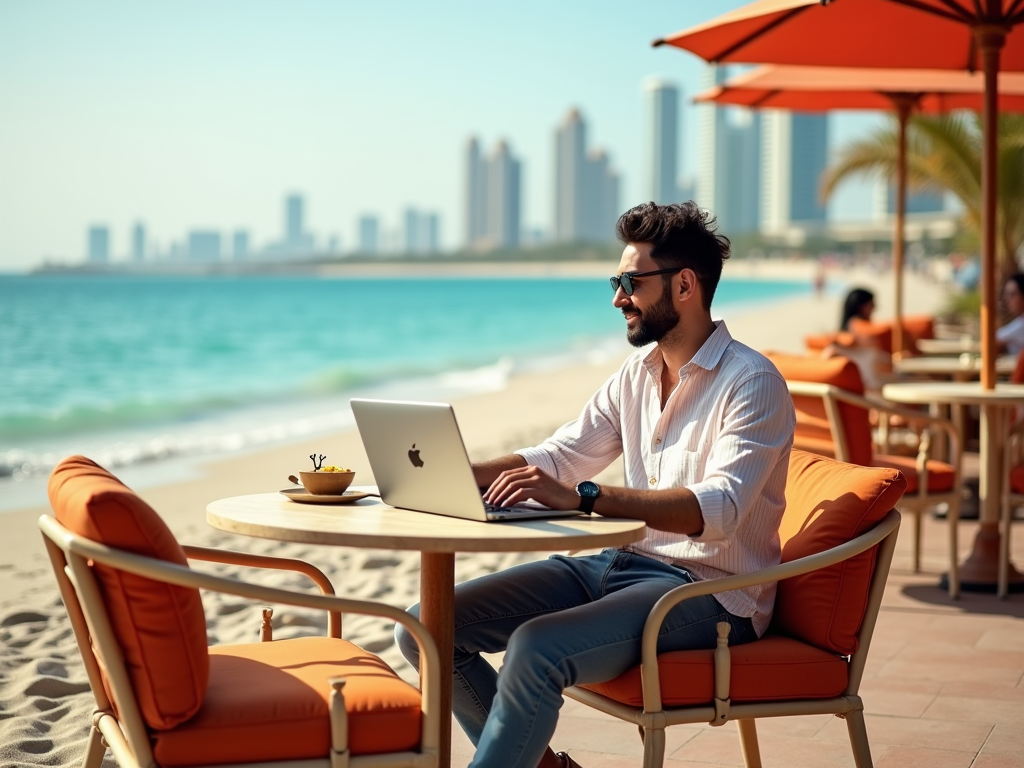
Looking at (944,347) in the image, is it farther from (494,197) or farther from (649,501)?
(494,197)

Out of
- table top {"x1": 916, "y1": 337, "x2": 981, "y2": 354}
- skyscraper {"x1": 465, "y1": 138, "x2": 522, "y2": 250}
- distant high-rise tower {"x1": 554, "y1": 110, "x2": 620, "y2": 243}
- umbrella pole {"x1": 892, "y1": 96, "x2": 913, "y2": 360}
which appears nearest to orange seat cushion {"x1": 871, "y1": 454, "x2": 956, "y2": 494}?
umbrella pole {"x1": 892, "y1": 96, "x2": 913, "y2": 360}

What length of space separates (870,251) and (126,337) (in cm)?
8956

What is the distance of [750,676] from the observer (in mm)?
2545

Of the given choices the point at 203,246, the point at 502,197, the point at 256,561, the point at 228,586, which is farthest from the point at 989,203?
the point at 502,197

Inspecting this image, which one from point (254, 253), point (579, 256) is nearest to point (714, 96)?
point (579, 256)


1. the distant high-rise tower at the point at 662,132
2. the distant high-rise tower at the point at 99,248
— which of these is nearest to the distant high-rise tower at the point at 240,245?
the distant high-rise tower at the point at 99,248

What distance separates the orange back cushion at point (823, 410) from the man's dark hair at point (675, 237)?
1.91 meters

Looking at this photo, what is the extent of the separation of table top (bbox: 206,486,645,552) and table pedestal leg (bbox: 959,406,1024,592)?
3.33 meters

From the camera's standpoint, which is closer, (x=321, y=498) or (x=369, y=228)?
(x=321, y=498)

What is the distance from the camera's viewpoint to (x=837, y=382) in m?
4.86

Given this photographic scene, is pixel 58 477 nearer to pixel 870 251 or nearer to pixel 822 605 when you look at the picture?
pixel 822 605

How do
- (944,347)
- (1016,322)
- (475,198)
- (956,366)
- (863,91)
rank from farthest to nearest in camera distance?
(475,198)
(944,347)
(1016,322)
(863,91)
(956,366)

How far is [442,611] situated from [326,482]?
413 mm

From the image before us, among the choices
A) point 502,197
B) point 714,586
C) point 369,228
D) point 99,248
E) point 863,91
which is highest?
point 502,197
